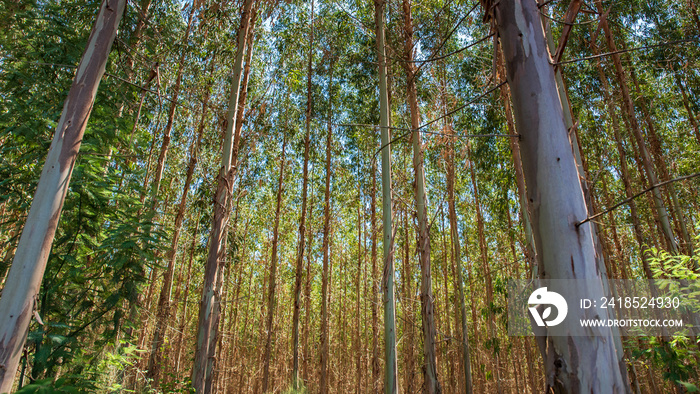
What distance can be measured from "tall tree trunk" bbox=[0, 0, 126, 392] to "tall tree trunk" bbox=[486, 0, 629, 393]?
2.71 meters

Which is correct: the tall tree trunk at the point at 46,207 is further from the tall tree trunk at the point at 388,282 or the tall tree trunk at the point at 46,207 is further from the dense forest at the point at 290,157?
the tall tree trunk at the point at 388,282

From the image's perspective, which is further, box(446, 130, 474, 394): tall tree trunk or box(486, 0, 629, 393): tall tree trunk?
box(446, 130, 474, 394): tall tree trunk

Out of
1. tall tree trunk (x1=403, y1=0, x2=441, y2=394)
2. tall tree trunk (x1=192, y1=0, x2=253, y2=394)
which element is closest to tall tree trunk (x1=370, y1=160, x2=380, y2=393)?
tall tree trunk (x1=403, y1=0, x2=441, y2=394)

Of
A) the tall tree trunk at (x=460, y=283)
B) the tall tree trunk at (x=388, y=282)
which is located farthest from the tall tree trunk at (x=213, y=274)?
the tall tree trunk at (x=460, y=283)

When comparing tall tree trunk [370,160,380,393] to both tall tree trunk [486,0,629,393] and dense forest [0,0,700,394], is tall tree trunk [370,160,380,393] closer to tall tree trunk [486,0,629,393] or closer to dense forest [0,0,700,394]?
dense forest [0,0,700,394]

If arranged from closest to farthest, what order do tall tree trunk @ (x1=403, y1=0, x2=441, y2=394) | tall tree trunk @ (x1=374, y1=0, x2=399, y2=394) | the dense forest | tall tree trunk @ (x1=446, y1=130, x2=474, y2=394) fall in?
1. the dense forest
2. tall tree trunk @ (x1=374, y1=0, x2=399, y2=394)
3. tall tree trunk @ (x1=403, y1=0, x2=441, y2=394)
4. tall tree trunk @ (x1=446, y1=130, x2=474, y2=394)

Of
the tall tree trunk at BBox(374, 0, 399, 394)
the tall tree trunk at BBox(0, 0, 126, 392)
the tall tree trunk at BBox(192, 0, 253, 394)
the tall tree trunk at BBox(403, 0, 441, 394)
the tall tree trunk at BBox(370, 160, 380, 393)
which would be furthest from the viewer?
the tall tree trunk at BBox(370, 160, 380, 393)

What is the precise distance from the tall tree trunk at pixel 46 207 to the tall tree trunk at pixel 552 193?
271cm

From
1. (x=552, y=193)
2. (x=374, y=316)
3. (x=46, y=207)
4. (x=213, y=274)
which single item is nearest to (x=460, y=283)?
(x=374, y=316)

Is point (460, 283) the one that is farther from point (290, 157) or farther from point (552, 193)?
point (552, 193)

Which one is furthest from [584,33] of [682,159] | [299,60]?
[299,60]

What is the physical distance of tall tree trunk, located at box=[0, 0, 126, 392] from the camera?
2068mm

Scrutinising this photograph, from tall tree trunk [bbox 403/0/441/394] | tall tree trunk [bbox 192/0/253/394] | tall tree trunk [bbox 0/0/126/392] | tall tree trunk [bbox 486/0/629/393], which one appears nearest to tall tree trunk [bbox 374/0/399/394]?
tall tree trunk [bbox 403/0/441/394]

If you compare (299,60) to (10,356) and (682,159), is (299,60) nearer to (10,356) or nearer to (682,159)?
(10,356)
